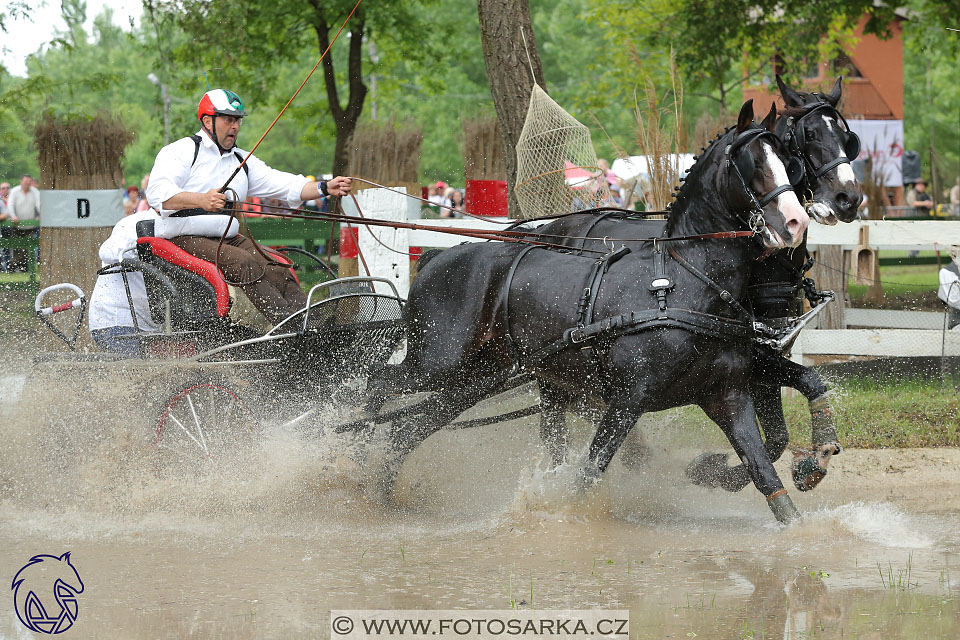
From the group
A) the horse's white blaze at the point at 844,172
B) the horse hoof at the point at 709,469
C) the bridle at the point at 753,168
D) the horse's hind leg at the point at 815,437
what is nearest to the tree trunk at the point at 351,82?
the horse hoof at the point at 709,469

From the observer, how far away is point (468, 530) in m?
5.75

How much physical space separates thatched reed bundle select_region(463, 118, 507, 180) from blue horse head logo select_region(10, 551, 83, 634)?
6.18m

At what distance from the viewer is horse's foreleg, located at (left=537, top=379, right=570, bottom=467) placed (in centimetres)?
632

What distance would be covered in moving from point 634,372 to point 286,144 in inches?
1463

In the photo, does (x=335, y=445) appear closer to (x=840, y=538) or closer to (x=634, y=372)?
Answer: (x=634, y=372)

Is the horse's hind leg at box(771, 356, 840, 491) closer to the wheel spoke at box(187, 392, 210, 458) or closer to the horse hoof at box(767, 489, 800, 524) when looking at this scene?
the horse hoof at box(767, 489, 800, 524)

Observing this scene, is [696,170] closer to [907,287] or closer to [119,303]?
[119,303]

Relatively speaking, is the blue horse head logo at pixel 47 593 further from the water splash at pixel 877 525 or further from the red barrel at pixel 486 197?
the red barrel at pixel 486 197

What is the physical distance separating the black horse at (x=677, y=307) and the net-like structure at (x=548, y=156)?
2.43 m

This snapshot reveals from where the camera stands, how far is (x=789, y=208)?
479 centimetres

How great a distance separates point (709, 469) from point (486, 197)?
4006mm

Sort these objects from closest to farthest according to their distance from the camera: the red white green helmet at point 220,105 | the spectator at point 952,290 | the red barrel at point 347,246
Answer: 1. the red white green helmet at point 220,105
2. the spectator at point 952,290
3. the red barrel at point 347,246

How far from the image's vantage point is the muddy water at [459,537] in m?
4.35

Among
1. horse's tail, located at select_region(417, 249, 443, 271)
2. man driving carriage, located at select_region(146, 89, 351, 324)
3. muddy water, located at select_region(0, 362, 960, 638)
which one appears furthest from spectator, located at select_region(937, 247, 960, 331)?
man driving carriage, located at select_region(146, 89, 351, 324)
